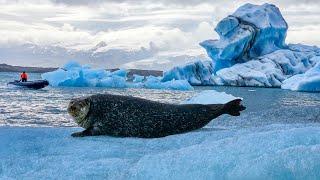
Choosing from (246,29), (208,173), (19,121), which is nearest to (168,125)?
(208,173)

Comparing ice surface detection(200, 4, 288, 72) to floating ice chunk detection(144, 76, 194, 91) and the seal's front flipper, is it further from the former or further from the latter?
the seal's front flipper

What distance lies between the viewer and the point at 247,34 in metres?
43.5

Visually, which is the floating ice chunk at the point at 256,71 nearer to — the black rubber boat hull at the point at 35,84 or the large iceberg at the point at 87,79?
the large iceberg at the point at 87,79

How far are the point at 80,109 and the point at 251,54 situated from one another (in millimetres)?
46345

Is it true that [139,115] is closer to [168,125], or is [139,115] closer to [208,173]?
[168,125]

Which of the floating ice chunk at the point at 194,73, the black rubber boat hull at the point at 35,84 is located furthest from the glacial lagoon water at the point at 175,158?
the floating ice chunk at the point at 194,73

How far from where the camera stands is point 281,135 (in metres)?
2.71

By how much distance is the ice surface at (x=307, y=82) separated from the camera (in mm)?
36125

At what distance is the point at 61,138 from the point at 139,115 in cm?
72

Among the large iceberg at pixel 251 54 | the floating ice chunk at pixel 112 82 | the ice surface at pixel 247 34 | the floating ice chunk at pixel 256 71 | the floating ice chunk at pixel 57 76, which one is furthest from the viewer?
the floating ice chunk at pixel 256 71

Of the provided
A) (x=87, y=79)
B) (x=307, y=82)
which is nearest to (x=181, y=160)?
(x=307, y=82)

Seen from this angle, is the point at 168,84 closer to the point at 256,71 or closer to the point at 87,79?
the point at 87,79

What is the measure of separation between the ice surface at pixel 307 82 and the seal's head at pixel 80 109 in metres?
34.0

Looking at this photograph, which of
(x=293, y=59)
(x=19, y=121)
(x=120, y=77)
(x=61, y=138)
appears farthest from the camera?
(x=293, y=59)
